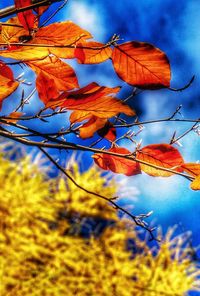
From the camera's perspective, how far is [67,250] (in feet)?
17.3

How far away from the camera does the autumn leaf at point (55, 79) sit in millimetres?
643

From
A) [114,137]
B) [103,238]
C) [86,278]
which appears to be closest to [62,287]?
[86,278]

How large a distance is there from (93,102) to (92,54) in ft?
0.29

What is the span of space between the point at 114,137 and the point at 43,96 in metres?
0.17

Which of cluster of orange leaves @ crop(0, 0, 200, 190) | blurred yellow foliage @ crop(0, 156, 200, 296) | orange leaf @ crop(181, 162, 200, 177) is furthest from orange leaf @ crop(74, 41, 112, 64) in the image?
blurred yellow foliage @ crop(0, 156, 200, 296)

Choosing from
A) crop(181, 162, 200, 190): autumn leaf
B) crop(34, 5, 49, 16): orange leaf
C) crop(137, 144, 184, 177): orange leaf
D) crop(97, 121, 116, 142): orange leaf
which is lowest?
crop(181, 162, 200, 190): autumn leaf

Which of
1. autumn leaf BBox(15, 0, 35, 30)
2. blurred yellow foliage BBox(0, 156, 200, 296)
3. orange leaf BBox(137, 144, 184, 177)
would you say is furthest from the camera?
blurred yellow foliage BBox(0, 156, 200, 296)

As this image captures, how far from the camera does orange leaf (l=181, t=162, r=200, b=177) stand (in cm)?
65

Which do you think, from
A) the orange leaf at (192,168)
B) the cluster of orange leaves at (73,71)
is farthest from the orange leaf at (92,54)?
the orange leaf at (192,168)

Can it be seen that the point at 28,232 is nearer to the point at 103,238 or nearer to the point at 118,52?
the point at 103,238

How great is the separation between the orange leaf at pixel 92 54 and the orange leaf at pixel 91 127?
0.10 metres

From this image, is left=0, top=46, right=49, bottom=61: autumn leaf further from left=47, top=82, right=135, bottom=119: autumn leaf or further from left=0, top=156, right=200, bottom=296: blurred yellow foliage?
left=0, top=156, right=200, bottom=296: blurred yellow foliage

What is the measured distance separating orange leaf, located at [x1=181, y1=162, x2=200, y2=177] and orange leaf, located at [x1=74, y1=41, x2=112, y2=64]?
0.81 ft

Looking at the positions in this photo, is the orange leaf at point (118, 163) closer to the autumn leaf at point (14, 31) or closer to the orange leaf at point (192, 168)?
the orange leaf at point (192, 168)
